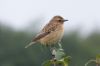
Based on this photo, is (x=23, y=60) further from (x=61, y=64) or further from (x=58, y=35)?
(x=61, y=64)

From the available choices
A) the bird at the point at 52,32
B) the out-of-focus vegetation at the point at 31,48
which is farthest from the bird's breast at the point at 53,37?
the out-of-focus vegetation at the point at 31,48

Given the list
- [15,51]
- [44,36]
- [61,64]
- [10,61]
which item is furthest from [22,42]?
[61,64]

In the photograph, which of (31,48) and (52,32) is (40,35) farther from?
(31,48)

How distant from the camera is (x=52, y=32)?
749cm

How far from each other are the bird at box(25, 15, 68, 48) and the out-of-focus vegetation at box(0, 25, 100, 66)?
52.2 ft

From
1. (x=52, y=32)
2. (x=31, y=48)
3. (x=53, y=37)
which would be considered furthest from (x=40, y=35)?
(x=31, y=48)

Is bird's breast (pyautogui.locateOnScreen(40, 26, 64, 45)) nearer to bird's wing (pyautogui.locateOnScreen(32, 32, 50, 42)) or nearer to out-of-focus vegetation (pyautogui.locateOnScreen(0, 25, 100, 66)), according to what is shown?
bird's wing (pyautogui.locateOnScreen(32, 32, 50, 42))

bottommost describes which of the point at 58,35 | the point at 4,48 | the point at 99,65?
the point at 99,65

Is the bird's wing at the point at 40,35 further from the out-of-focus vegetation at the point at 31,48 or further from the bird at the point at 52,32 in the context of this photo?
the out-of-focus vegetation at the point at 31,48

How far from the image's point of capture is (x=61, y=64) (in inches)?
133

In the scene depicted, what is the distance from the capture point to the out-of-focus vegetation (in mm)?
24734

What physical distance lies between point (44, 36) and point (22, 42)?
64.2ft

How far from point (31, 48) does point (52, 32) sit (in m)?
20.1

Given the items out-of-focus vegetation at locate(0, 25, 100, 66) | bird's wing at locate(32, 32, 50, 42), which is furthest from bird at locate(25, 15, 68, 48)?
out-of-focus vegetation at locate(0, 25, 100, 66)
